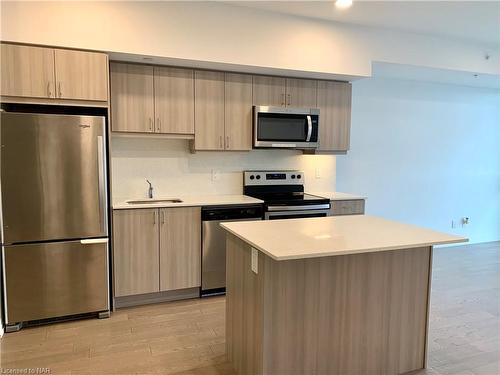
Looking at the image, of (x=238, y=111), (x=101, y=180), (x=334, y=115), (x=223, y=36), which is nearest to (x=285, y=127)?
(x=238, y=111)

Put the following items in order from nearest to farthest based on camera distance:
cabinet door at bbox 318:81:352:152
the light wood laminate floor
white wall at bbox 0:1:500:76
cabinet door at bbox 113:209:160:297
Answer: the light wood laminate floor < white wall at bbox 0:1:500:76 < cabinet door at bbox 113:209:160:297 < cabinet door at bbox 318:81:352:152

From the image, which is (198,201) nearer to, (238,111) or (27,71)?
(238,111)

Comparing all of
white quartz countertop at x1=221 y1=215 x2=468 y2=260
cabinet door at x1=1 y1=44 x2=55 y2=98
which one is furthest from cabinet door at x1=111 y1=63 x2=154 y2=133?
white quartz countertop at x1=221 y1=215 x2=468 y2=260

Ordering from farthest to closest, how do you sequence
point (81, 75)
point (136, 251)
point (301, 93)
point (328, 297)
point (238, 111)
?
point (301, 93) < point (238, 111) < point (136, 251) < point (81, 75) < point (328, 297)

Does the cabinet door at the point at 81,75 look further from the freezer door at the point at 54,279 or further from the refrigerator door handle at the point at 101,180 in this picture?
the freezer door at the point at 54,279

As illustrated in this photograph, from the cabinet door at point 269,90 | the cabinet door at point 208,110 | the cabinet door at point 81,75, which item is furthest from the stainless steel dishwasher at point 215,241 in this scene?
the cabinet door at point 81,75

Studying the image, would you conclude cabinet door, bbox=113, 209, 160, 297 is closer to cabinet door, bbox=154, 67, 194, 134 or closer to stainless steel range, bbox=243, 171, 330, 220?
cabinet door, bbox=154, 67, 194, 134

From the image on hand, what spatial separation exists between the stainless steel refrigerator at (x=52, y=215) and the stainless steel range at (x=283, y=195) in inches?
64.3

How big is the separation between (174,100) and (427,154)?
152 inches

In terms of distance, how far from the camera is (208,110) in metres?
3.64

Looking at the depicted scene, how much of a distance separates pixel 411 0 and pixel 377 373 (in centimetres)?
304

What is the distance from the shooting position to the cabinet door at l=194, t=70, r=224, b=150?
3596mm

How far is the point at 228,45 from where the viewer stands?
339 centimetres

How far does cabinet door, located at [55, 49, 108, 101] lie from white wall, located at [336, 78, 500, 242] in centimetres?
304
